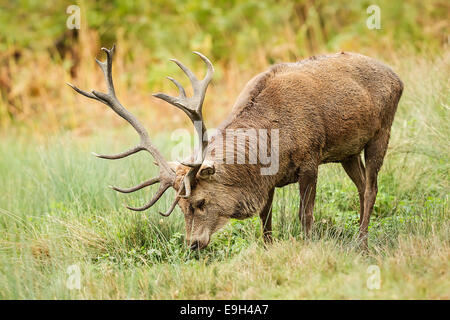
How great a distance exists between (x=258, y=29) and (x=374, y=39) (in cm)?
297

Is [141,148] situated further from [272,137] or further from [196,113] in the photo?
[272,137]

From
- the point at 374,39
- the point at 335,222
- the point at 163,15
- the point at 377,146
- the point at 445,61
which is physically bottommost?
the point at 335,222

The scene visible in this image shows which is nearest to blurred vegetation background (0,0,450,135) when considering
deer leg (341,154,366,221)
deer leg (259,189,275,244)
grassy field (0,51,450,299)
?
grassy field (0,51,450,299)

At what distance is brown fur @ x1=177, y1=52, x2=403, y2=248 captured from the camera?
4930 millimetres

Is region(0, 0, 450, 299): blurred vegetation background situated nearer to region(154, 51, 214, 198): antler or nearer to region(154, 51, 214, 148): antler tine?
region(154, 51, 214, 198): antler

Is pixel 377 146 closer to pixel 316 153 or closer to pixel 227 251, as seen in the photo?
pixel 316 153

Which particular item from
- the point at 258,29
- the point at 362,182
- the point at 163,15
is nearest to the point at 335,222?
the point at 362,182

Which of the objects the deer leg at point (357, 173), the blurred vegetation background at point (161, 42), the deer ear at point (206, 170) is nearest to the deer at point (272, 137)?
the deer ear at point (206, 170)

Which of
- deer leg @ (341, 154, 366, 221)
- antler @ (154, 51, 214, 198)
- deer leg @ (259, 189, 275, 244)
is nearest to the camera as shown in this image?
antler @ (154, 51, 214, 198)

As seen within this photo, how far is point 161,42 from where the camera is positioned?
1436 centimetres

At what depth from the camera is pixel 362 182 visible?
19.6ft

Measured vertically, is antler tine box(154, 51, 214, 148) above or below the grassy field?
above
